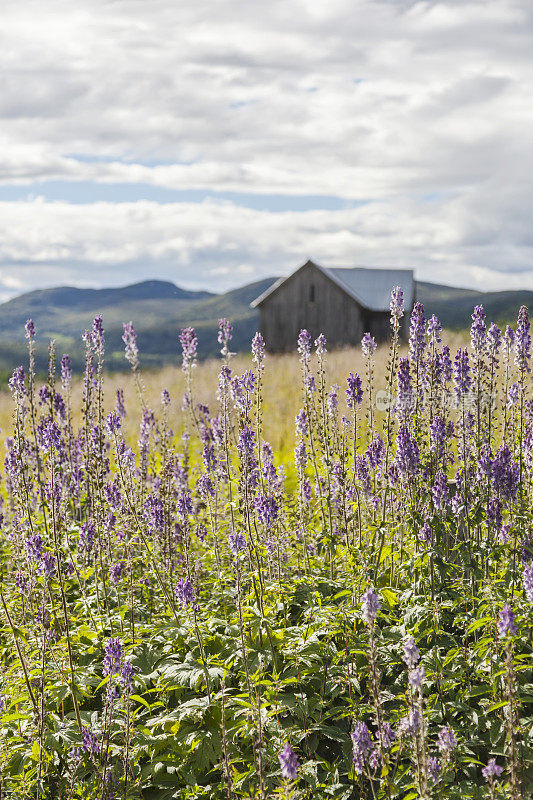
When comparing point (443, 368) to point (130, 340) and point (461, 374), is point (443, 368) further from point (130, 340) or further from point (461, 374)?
point (130, 340)

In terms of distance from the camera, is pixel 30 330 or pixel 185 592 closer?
pixel 185 592

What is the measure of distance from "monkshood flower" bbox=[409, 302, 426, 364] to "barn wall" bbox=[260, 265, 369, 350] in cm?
3710

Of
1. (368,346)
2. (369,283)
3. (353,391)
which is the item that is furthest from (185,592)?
(369,283)

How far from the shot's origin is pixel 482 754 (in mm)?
4582

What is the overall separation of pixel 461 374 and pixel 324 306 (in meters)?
38.8

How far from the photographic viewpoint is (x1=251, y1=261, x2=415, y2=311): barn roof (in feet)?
142

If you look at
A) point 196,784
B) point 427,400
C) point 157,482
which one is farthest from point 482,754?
point 157,482

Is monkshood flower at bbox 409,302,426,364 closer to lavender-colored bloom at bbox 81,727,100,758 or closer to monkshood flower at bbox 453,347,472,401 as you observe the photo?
monkshood flower at bbox 453,347,472,401

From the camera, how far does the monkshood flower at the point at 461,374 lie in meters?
5.52

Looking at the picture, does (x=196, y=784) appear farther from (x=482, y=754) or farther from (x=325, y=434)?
(x=325, y=434)

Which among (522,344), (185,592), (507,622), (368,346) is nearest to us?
(507,622)

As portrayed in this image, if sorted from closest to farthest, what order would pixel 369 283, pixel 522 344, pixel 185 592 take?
pixel 185 592
pixel 522 344
pixel 369 283

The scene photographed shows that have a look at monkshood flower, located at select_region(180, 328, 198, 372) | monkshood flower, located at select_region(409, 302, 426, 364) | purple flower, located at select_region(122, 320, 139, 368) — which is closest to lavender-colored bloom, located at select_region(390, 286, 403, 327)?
monkshood flower, located at select_region(409, 302, 426, 364)

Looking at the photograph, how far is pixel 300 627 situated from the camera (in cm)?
500
